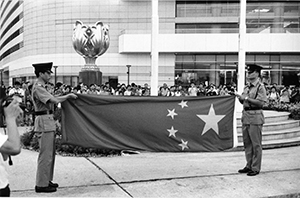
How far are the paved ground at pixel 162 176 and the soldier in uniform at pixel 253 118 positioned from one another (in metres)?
0.28

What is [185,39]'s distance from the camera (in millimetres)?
33562

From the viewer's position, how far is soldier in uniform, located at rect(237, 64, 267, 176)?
20.8 feet

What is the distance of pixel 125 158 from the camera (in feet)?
25.3

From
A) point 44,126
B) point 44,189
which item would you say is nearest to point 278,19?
point 44,126

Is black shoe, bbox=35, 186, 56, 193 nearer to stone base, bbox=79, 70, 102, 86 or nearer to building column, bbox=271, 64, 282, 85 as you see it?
stone base, bbox=79, 70, 102, 86

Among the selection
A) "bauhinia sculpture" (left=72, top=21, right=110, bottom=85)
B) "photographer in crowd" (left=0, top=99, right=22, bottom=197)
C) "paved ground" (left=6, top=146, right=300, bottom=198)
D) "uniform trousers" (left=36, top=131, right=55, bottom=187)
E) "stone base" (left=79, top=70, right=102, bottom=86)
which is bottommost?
"paved ground" (left=6, top=146, right=300, bottom=198)

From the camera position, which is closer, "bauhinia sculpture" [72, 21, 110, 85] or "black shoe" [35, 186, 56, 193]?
"black shoe" [35, 186, 56, 193]

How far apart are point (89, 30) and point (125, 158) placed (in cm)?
1095

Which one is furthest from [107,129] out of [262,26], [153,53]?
[262,26]

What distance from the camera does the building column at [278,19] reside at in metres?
33.1

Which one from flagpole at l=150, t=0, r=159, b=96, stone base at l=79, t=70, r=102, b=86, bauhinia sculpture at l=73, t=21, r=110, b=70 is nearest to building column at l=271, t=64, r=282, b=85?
stone base at l=79, t=70, r=102, b=86

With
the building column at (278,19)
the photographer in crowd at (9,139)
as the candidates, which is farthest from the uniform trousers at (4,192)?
the building column at (278,19)

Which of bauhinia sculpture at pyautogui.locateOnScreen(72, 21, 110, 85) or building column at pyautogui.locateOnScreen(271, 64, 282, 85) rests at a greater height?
bauhinia sculpture at pyautogui.locateOnScreen(72, 21, 110, 85)

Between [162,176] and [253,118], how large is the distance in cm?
197
